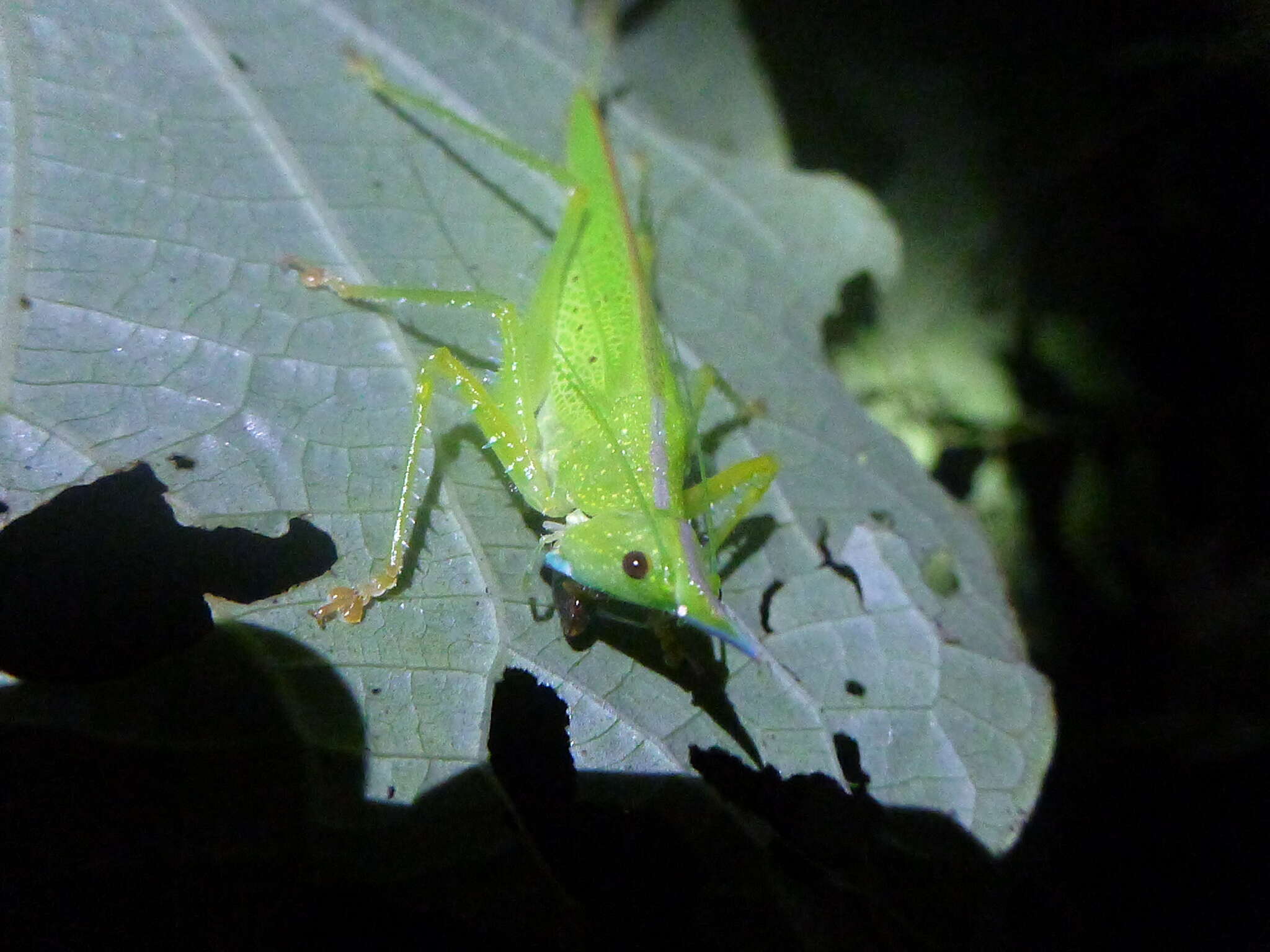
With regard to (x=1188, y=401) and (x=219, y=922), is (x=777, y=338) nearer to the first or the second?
(x=1188, y=401)

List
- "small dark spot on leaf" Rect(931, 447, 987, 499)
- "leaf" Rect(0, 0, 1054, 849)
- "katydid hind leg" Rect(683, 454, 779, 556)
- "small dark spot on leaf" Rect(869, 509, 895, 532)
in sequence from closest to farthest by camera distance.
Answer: "leaf" Rect(0, 0, 1054, 849), "katydid hind leg" Rect(683, 454, 779, 556), "small dark spot on leaf" Rect(869, 509, 895, 532), "small dark spot on leaf" Rect(931, 447, 987, 499)

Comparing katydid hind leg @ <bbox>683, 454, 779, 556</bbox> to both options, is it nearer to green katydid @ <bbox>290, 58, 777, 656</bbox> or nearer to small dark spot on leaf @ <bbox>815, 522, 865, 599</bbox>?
green katydid @ <bbox>290, 58, 777, 656</bbox>

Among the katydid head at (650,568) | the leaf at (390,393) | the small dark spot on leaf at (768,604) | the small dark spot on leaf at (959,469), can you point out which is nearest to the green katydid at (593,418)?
the katydid head at (650,568)

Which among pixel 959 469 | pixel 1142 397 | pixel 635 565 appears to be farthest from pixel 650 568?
pixel 1142 397

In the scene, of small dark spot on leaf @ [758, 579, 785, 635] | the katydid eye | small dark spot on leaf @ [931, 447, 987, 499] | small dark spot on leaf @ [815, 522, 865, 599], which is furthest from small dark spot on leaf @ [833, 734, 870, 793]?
small dark spot on leaf @ [931, 447, 987, 499]

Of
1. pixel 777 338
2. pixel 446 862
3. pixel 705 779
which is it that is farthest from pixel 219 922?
pixel 777 338

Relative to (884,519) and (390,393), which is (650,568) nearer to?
(390,393)
